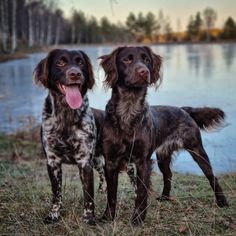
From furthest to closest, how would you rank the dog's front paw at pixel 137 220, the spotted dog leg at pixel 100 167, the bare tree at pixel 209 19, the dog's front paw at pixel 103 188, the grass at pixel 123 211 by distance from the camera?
1. the bare tree at pixel 209 19
2. the dog's front paw at pixel 103 188
3. the spotted dog leg at pixel 100 167
4. the dog's front paw at pixel 137 220
5. the grass at pixel 123 211

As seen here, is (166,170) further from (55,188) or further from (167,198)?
(55,188)

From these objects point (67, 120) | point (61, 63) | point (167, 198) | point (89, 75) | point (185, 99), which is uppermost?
point (61, 63)

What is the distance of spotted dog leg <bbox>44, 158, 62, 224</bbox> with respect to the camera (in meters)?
5.50

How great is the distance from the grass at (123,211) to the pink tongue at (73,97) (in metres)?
1.13

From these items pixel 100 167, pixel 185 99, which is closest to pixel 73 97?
pixel 100 167

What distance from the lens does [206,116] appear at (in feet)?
22.2

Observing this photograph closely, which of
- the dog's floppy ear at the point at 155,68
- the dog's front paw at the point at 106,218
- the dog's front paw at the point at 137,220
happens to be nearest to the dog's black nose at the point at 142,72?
the dog's floppy ear at the point at 155,68

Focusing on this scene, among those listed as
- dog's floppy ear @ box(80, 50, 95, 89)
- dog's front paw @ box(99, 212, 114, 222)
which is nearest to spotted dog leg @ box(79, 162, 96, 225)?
dog's front paw @ box(99, 212, 114, 222)

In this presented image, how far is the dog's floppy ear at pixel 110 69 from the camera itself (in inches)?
211

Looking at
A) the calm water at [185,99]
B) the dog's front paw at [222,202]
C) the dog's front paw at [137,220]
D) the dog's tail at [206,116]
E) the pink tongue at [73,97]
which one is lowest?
the calm water at [185,99]

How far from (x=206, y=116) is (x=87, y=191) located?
211 centimetres

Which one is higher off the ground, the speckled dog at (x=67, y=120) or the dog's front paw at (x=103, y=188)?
the speckled dog at (x=67, y=120)

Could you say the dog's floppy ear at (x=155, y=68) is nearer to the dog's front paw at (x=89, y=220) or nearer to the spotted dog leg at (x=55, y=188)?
the spotted dog leg at (x=55, y=188)

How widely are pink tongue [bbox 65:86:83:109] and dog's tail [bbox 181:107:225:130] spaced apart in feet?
6.19
